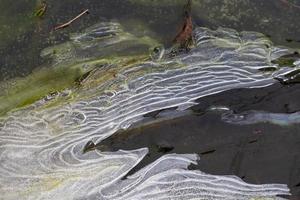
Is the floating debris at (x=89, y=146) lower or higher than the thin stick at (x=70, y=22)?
lower

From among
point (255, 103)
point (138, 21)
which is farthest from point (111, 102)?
point (255, 103)

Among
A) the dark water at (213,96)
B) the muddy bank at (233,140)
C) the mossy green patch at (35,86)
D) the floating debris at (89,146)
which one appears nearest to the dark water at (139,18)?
the dark water at (213,96)

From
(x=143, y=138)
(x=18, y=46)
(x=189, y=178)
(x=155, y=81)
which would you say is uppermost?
(x=18, y=46)

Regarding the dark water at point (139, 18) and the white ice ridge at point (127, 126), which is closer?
the white ice ridge at point (127, 126)

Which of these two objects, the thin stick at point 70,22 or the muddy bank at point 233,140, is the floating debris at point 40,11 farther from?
the muddy bank at point 233,140

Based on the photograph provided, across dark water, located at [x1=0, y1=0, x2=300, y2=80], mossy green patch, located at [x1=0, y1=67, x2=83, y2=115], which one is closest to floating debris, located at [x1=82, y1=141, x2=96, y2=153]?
mossy green patch, located at [x1=0, y1=67, x2=83, y2=115]

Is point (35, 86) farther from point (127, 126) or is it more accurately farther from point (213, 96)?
point (213, 96)

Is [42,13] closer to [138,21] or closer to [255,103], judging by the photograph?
[138,21]
